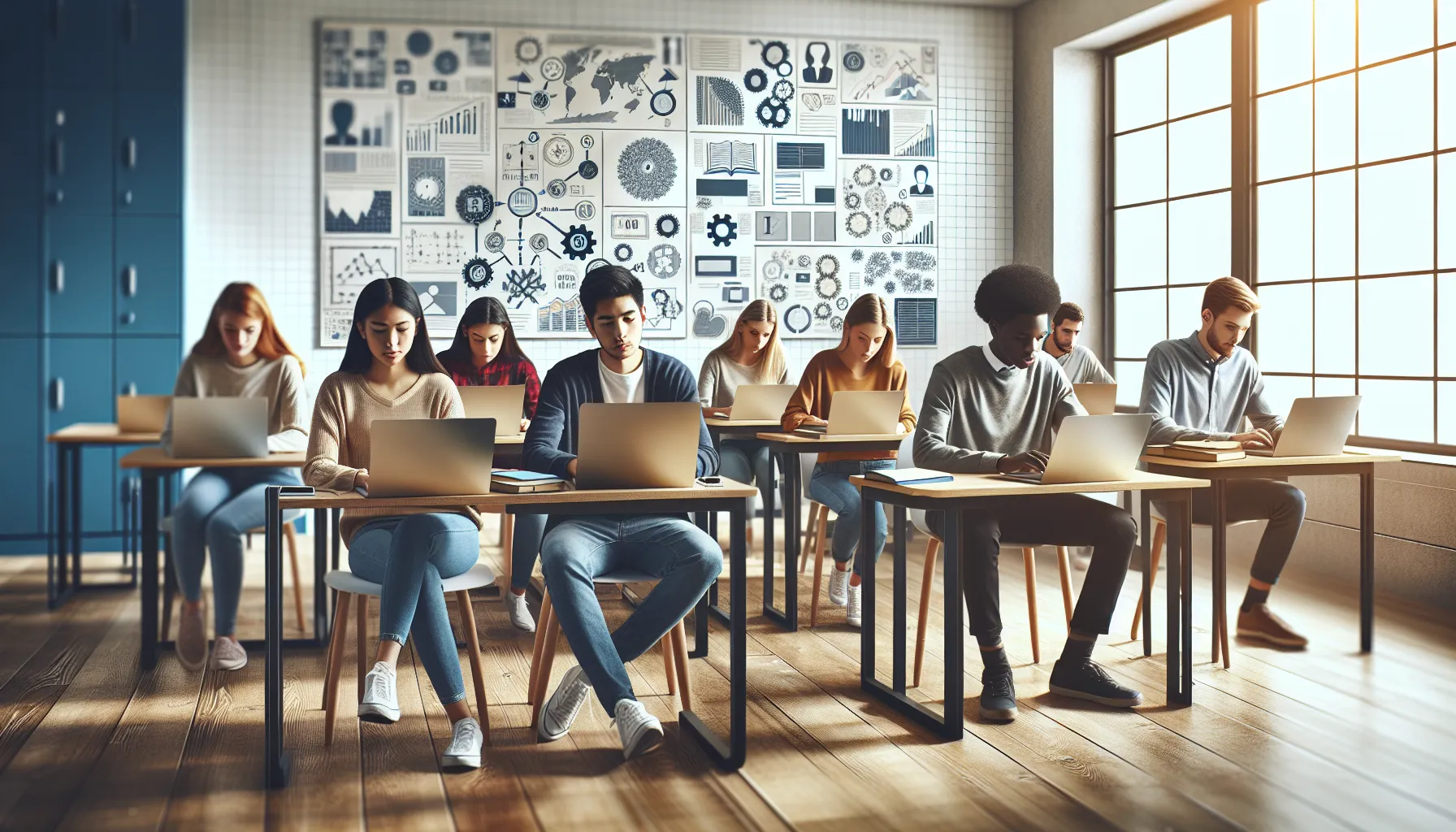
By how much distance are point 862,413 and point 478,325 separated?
5.03 ft

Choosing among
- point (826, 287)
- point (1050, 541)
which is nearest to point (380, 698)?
point (1050, 541)

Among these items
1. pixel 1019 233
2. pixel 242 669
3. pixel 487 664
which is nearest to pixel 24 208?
pixel 242 669

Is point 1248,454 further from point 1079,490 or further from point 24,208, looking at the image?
point 24,208

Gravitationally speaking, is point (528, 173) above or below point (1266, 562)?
above

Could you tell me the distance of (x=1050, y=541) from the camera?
3279 millimetres

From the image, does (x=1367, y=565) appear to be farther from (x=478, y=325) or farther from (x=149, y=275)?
(x=149, y=275)

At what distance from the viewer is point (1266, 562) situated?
13.2 feet

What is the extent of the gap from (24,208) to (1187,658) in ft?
17.7

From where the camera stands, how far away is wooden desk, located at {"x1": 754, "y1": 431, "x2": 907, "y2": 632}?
4.14 meters

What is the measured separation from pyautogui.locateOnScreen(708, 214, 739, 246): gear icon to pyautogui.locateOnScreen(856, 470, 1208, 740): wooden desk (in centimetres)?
361

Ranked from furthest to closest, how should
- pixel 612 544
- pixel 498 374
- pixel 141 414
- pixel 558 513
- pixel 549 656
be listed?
1. pixel 498 374
2. pixel 141 414
3. pixel 549 656
4. pixel 612 544
5. pixel 558 513

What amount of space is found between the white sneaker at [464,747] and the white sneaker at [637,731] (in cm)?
33

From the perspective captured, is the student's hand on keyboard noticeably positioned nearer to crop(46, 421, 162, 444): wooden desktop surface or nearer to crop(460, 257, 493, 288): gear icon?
crop(46, 421, 162, 444): wooden desktop surface

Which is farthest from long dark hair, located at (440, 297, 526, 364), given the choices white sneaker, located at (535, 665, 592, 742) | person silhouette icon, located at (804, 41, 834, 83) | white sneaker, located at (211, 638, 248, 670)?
person silhouette icon, located at (804, 41, 834, 83)
